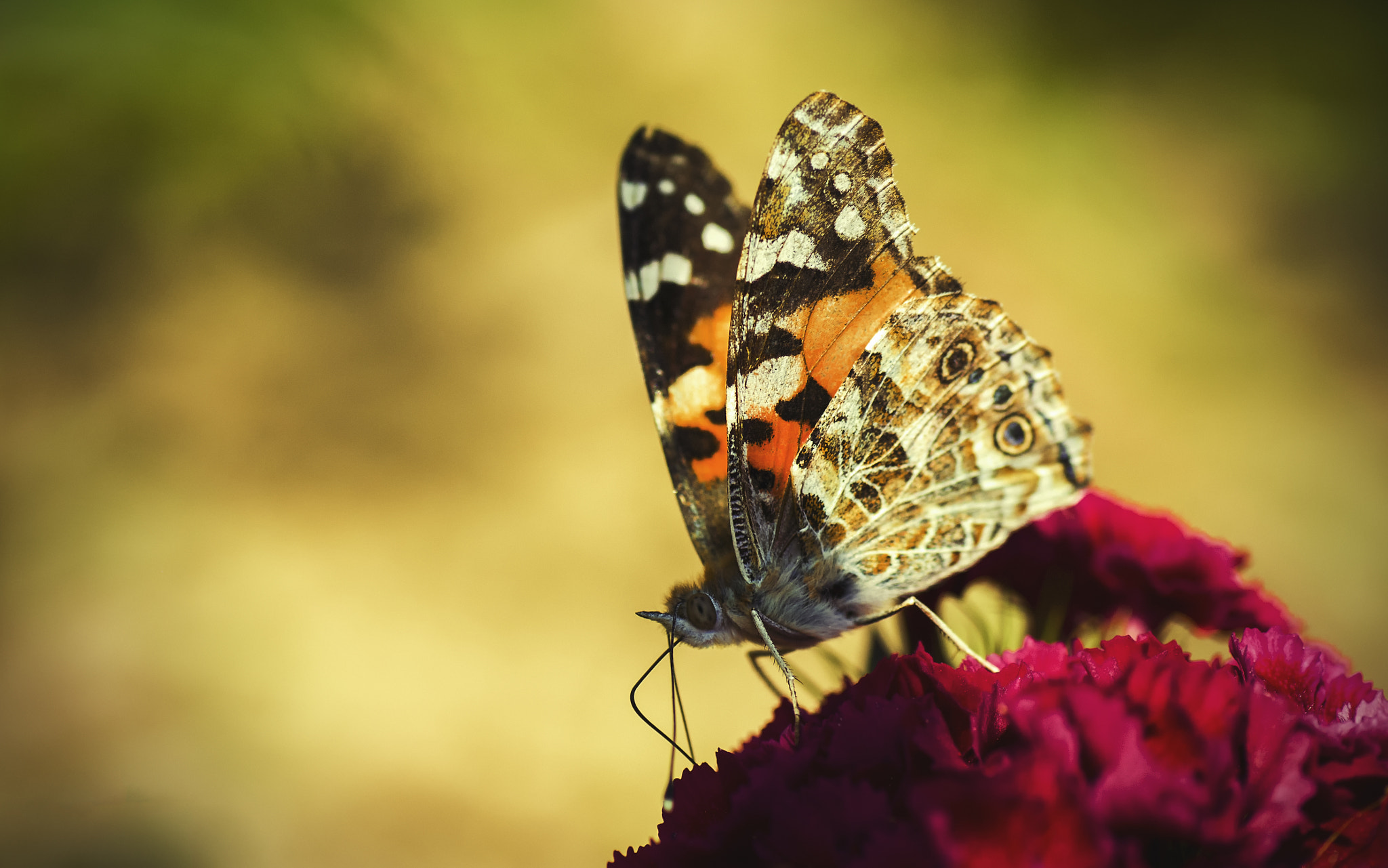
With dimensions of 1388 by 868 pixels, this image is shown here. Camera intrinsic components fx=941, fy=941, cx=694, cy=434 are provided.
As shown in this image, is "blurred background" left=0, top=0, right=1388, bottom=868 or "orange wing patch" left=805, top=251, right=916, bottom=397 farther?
"blurred background" left=0, top=0, right=1388, bottom=868

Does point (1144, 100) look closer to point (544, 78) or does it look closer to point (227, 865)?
point (544, 78)

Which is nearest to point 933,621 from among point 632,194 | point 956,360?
point 956,360

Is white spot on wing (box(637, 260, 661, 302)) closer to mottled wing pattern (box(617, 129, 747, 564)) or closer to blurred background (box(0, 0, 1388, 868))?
mottled wing pattern (box(617, 129, 747, 564))

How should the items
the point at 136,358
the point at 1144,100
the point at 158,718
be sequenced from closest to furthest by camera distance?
the point at 158,718
the point at 136,358
the point at 1144,100

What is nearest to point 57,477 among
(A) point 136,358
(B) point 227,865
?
(A) point 136,358

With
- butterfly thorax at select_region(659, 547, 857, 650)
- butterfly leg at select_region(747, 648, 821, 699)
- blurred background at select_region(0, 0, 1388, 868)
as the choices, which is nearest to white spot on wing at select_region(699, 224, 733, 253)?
butterfly thorax at select_region(659, 547, 857, 650)

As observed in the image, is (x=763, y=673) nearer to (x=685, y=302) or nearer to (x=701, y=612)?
(x=701, y=612)
